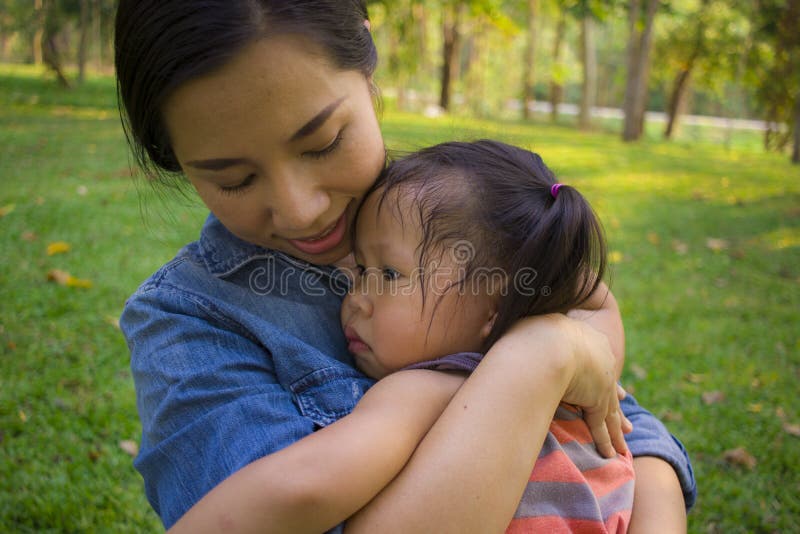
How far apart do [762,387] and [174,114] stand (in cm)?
380

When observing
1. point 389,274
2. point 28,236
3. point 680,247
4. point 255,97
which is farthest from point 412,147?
point 680,247

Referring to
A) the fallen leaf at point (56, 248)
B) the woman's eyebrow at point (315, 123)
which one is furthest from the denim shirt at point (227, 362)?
the fallen leaf at point (56, 248)

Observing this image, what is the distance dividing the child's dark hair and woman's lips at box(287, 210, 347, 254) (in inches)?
4.5

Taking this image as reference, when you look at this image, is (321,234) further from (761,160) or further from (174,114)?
(761,160)

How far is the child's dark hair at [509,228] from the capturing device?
1469mm

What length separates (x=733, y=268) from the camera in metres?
6.14

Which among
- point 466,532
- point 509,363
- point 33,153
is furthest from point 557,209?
point 33,153

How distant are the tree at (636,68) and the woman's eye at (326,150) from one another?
49.7ft

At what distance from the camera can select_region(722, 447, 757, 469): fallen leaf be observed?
3082mm

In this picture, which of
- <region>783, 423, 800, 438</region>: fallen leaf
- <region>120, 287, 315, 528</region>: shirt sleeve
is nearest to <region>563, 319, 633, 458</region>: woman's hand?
<region>120, 287, 315, 528</region>: shirt sleeve

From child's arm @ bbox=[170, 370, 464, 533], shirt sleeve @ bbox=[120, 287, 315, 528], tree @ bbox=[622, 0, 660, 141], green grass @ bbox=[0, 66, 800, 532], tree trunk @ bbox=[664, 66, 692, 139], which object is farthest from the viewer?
tree trunk @ bbox=[664, 66, 692, 139]

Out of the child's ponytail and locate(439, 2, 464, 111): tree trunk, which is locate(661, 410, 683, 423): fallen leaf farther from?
locate(439, 2, 464, 111): tree trunk

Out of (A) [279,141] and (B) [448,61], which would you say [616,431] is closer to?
(A) [279,141]

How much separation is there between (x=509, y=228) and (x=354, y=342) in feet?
1.51
